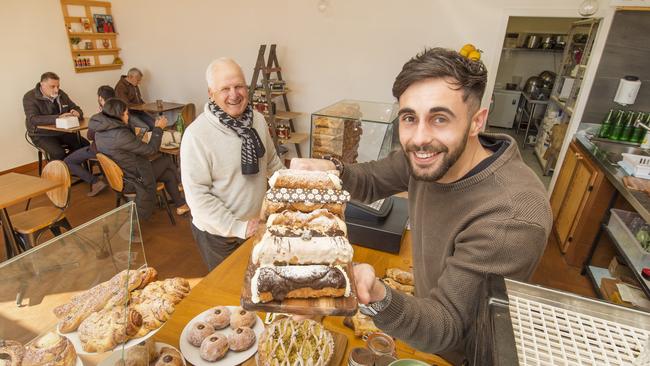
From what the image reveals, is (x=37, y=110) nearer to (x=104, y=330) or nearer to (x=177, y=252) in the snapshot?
(x=177, y=252)

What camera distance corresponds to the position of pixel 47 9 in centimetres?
609

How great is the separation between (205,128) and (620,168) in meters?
3.81

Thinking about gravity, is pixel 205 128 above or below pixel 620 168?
above

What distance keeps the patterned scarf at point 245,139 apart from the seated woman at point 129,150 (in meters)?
2.11

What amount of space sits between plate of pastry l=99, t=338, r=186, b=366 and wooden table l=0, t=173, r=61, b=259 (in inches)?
110

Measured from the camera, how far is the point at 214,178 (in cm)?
222

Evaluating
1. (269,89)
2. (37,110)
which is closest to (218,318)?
(269,89)

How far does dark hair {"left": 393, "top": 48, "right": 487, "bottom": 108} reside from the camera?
1.11m

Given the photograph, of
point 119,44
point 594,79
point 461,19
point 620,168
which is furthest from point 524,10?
point 119,44

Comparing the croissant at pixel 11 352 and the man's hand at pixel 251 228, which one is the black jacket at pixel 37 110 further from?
the croissant at pixel 11 352

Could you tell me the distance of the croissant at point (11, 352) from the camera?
80 centimetres

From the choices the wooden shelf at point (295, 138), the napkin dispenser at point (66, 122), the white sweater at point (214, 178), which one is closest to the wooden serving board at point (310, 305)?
the white sweater at point (214, 178)

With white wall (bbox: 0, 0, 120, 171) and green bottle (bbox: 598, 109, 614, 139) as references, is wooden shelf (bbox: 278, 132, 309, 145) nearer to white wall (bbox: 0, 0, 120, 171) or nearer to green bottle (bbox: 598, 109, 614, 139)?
green bottle (bbox: 598, 109, 614, 139)

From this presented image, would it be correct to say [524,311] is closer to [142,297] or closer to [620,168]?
[142,297]
